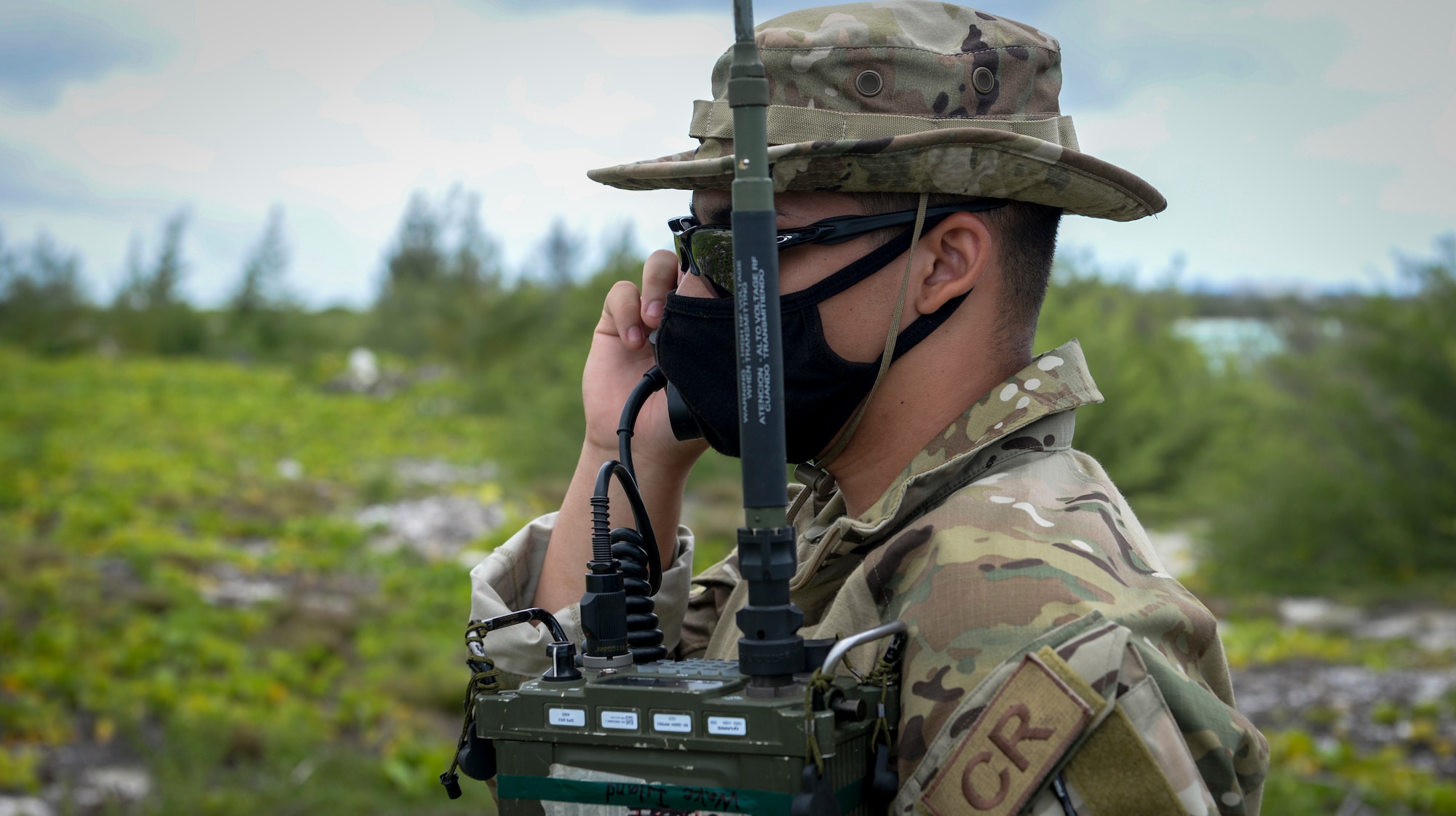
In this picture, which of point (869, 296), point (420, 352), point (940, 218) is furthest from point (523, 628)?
point (420, 352)

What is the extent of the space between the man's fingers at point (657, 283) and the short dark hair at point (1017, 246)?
0.70 m

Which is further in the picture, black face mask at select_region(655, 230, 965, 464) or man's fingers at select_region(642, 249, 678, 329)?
man's fingers at select_region(642, 249, 678, 329)

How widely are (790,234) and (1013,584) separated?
0.69 m

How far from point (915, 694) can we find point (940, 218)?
2.63 feet

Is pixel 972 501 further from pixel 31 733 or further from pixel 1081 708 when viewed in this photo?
pixel 31 733

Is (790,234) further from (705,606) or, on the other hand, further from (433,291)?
(433,291)

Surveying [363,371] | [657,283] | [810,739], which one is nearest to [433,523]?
[657,283]

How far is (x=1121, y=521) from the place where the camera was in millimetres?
1870

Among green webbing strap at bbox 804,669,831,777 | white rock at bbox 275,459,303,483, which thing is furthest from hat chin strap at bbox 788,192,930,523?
white rock at bbox 275,459,303,483

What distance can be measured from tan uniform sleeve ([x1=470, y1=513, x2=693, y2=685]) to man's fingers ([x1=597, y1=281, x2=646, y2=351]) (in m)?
0.45

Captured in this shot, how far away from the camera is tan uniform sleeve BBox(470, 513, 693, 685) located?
2.45 meters

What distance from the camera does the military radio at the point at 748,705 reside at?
144 centimetres

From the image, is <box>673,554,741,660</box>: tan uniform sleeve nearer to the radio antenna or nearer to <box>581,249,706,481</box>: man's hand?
<box>581,249,706,481</box>: man's hand

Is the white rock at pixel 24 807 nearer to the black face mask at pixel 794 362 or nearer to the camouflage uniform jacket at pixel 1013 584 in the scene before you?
the black face mask at pixel 794 362
